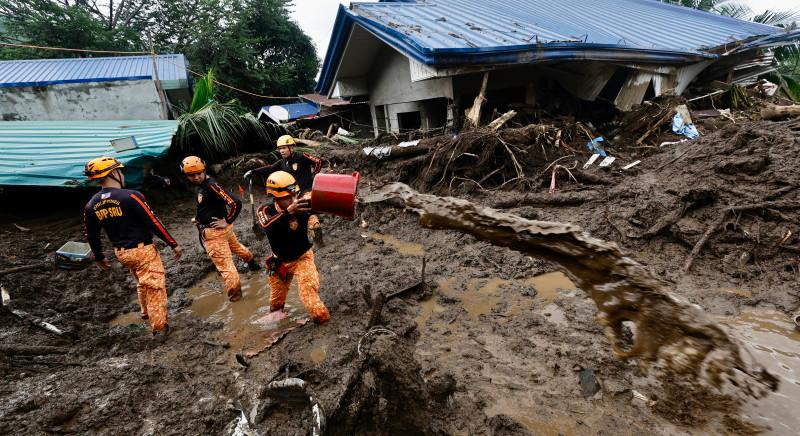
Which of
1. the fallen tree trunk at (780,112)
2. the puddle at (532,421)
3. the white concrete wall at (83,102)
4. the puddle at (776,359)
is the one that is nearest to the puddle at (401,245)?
the puddle at (532,421)

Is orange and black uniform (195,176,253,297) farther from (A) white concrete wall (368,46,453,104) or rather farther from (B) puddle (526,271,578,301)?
(A) white concrete wall (368,46,453,104)

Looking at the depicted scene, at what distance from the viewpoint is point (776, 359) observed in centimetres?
280

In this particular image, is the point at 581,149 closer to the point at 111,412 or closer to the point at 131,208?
the point at 131,208

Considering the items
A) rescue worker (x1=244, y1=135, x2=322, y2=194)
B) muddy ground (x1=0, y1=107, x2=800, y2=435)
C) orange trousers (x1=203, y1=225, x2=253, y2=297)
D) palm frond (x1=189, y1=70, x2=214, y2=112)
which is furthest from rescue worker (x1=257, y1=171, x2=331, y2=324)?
palm frond (x1=189, y1=70, x2=214, y2=112)

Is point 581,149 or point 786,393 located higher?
point 581,149

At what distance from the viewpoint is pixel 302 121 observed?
1733 cm

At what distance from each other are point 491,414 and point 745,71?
16280 millimetres

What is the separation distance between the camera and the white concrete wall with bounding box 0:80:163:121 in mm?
9422

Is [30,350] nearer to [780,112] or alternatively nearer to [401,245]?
[401,245]

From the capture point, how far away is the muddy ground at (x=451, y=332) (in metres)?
2.45

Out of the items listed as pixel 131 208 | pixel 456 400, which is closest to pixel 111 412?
pixel 131 208

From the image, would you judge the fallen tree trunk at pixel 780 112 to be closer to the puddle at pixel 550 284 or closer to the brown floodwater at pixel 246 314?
the puddle at pixel 550 284

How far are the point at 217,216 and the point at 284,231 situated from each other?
4.88 ft

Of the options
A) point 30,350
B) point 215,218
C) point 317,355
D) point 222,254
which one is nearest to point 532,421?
point 317,355
